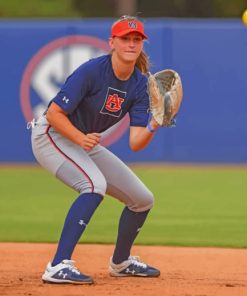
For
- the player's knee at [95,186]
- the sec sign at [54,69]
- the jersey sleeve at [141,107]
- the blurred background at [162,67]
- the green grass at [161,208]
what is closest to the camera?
the player's knee at [95,186]

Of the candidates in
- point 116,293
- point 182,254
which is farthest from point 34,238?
point 116,293

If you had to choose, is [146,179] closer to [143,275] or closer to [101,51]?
[101,51]

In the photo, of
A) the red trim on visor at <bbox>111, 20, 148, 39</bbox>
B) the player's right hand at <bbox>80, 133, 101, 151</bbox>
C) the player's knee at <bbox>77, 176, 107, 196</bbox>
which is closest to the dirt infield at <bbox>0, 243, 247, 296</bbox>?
the player's knee at <bbox>77, 176, 107, 196</bbox>

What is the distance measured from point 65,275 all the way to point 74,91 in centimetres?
111

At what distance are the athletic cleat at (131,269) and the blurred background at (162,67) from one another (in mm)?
7233

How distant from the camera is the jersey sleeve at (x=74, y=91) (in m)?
5.72

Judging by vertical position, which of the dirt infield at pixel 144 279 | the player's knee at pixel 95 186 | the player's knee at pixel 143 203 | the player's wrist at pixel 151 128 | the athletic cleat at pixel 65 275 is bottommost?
the dirt infield at pixel 144 279

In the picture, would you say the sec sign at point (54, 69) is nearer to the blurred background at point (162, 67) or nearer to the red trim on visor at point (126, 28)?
the blurred background at point (162, 67)

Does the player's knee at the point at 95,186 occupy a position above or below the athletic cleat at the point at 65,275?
above

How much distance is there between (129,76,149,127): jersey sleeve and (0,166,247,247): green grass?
205 cm

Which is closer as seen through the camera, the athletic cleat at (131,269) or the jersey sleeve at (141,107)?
the jersey sleeve at (141,107)

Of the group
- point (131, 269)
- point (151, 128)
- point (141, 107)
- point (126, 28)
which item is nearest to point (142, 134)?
point (151, 128)

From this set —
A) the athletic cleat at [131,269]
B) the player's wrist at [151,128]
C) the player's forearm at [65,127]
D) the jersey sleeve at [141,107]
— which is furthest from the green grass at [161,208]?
the player's forearm at [65,127]

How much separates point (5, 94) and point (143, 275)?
793 cm
